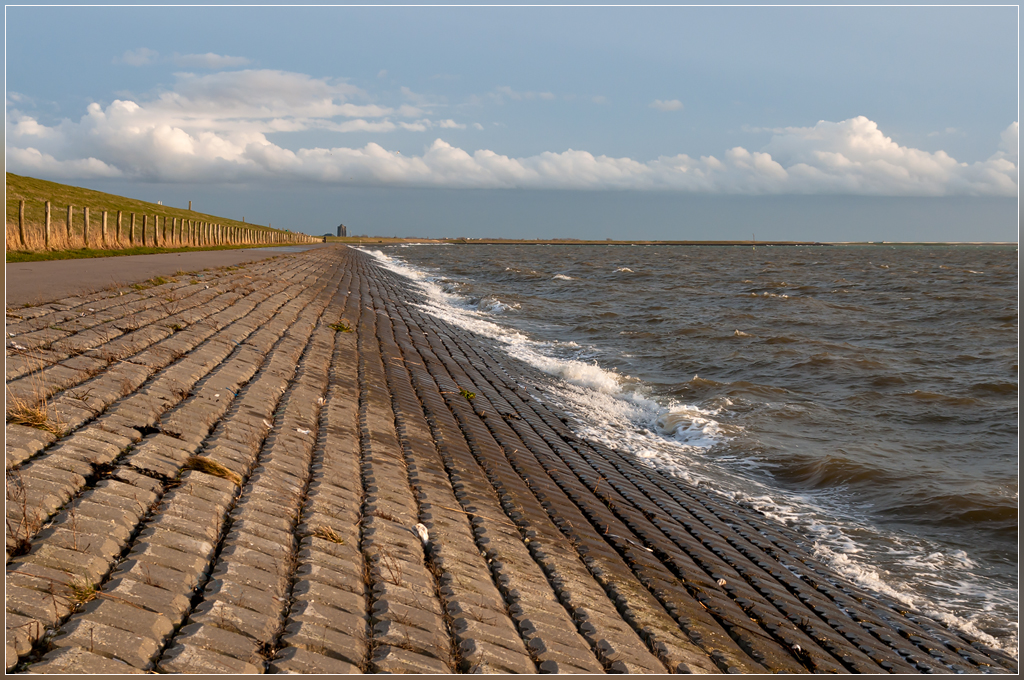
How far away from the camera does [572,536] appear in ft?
16.5

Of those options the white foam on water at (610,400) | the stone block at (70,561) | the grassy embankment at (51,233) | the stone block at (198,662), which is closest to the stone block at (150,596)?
the stone block at (70,561)

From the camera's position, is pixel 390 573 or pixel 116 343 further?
pixel 116 343

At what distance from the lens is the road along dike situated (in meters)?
2.88

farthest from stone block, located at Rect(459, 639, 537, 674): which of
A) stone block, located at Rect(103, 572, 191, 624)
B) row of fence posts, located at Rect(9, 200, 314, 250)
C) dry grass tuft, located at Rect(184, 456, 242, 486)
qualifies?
row of fence posts, located at Rect(9, 200, 314, 250)

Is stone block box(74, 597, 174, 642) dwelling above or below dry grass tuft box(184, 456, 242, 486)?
below

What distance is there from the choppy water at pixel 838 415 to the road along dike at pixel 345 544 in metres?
1.13

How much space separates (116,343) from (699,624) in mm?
6523

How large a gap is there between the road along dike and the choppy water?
1.13 m

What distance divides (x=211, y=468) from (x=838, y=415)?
468 inches

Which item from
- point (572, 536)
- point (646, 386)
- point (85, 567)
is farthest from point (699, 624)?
point (646, 386)

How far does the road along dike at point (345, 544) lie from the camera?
2875 millimetres

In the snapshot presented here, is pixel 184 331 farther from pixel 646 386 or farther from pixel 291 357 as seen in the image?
pixel 646 386

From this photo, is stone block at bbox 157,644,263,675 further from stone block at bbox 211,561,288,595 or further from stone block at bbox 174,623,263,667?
stone block at bbox 211,561,288,595

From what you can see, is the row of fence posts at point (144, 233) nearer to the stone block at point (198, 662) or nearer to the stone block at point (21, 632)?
the stone block at point (21, 632)
